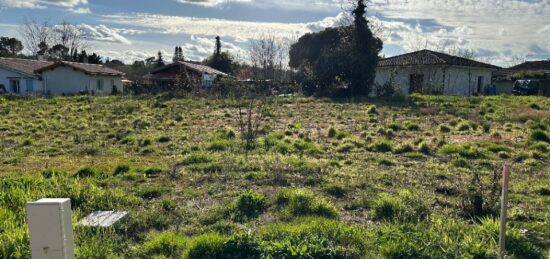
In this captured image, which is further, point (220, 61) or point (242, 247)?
point (220, 61)

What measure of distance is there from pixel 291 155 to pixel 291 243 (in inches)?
191

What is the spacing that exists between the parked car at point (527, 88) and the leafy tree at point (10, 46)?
63.6 metres

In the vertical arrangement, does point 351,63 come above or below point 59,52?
below

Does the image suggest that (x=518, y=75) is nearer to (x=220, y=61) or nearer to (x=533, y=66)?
(x=533, y=66)

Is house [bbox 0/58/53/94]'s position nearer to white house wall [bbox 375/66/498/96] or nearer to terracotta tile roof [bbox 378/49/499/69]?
white house wall [bbox 375/66/498/96]

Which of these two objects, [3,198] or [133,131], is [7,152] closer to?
[133,131]

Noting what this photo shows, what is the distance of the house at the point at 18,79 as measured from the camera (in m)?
40.3

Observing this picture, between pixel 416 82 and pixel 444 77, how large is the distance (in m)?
2.12

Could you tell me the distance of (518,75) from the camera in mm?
38750

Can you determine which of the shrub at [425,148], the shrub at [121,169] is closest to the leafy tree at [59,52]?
the shrub at [121,169]

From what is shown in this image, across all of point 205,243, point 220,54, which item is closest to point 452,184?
point 205,243

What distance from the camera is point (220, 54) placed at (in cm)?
5931

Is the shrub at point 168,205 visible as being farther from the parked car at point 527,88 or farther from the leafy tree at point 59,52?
the leafy tree at point 59,52

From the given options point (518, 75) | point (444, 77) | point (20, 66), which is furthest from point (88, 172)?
point (20, 66)
